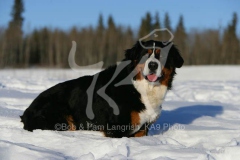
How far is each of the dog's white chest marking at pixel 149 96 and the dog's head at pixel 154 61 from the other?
79 mm

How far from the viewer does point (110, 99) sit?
5102 mm

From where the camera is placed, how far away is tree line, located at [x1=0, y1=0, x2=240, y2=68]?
2015 inches

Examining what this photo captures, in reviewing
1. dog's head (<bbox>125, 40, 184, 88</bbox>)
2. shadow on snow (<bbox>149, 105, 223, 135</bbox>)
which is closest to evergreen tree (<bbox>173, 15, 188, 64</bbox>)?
shadow on snow (<bbox>149, 105, 223, 135</bbox>)

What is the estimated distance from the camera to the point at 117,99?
199 inches

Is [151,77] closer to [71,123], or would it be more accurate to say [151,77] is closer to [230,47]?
[71,123]

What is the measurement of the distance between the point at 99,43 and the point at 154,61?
53.7 metres

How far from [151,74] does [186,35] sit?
5161 centimetres

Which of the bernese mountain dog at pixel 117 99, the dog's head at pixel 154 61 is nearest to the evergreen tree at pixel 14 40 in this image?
the bernese mountain dog at pixel 117 99

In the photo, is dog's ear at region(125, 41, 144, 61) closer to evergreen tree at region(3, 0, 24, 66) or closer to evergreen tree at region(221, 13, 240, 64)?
evergreen tree at region(3, 0, 24, 66)

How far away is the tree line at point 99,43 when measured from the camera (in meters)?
51.2

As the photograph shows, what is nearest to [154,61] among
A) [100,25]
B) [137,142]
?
[137,142]

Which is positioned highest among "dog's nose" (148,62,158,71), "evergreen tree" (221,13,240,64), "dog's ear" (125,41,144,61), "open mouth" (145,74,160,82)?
"dog's ear" (125,41,144,61)

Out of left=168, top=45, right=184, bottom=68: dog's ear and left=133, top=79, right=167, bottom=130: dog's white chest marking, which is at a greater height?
left=168, top=45, right=184, bottom=68: dog's ear

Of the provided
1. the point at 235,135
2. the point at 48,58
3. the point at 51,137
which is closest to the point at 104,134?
the point at 51,137
